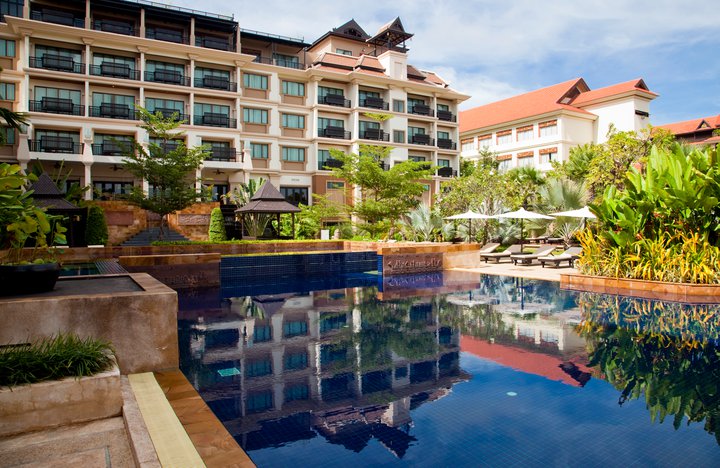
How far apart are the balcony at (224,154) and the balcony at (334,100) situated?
8651 millimetres

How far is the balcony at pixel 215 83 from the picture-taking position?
33.1m

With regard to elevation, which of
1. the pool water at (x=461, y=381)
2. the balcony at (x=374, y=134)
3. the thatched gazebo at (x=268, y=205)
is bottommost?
the pool water at (x=461, y=381)

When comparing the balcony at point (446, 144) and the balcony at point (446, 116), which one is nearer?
the balcony at point (446, 144)

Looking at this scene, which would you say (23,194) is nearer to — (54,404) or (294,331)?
(54,404)

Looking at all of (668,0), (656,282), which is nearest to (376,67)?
(668,0)

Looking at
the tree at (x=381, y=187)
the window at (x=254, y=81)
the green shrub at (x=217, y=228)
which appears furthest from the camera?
the window at (x=254, y=81)

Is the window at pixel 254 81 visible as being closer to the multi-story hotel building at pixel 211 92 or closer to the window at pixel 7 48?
the multi-story hotel building at pixel 211 92

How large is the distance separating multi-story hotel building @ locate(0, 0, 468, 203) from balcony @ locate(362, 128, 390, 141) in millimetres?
78

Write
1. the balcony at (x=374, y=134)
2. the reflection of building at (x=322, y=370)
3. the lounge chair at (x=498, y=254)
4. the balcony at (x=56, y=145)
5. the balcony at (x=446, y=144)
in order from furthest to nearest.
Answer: the balcony at (x=446, y=144), the balcony at (x=374, y=134), the balcony at (x=56, y=145), the lounge chair at (x=498, y=254), the reflection of building at (x=322, y=370)

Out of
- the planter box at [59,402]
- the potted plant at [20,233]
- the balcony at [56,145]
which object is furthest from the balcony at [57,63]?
the planter box at [59,402]

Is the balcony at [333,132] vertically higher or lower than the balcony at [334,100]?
lower

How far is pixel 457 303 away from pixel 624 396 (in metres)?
6.12

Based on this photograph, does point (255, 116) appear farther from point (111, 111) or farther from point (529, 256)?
point (529, 256)

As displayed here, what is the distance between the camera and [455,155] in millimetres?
44469
